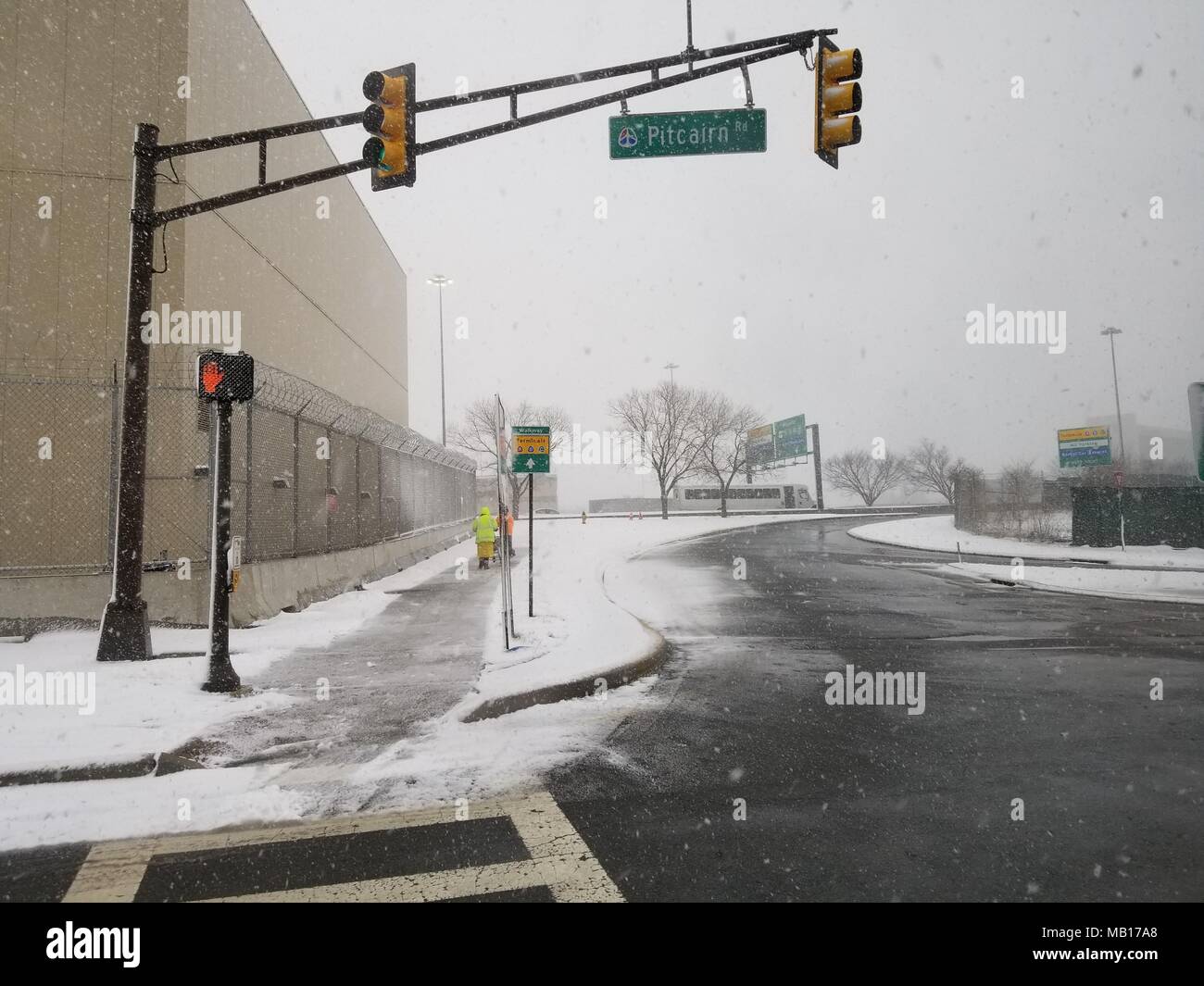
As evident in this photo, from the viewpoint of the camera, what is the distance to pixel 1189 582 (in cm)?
1691

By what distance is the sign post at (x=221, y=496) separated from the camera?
6891 millimetres

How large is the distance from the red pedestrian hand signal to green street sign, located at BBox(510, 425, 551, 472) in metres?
3.94

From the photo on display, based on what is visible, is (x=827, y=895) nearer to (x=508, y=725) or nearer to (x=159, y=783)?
(x=508, y=725)

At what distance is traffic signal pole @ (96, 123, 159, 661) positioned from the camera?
7.98 m

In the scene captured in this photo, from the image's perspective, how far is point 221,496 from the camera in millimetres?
6996

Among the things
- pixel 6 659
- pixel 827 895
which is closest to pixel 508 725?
pixel 827 895

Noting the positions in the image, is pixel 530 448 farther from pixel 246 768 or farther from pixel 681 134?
pixel 246 768

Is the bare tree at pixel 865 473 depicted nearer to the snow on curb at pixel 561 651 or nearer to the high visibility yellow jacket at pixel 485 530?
the high visibility yellow jacket at pixel 485 530

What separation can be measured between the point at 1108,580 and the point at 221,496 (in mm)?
18550

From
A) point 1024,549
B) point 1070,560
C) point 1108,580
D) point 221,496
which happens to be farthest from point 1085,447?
point 221,496

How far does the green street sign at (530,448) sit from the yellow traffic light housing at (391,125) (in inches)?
135

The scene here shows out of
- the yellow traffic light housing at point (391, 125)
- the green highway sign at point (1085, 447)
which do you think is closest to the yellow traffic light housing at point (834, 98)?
the yellow traffic light housing at point (391, 125)

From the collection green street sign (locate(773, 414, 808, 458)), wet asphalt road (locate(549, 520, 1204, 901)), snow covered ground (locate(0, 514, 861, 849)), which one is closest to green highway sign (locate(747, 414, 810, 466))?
green street sign (locate(773, 414, 808, 458))

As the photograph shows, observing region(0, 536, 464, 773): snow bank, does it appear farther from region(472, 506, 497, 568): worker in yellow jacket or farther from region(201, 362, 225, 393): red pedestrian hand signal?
region(472, 506, 497, 568): worker in yellow jacket
